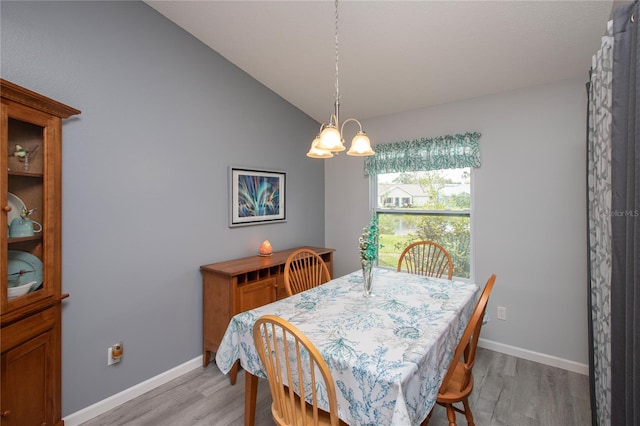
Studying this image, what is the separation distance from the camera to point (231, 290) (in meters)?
2.36

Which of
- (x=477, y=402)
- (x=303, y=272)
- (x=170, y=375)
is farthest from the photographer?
(x=303, y=272)

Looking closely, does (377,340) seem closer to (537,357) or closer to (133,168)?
(133,168)

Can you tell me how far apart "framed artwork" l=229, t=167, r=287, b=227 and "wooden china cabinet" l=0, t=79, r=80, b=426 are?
133 centimetres

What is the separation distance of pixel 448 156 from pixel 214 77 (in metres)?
2.25

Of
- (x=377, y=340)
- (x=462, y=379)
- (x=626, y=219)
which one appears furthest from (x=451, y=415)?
(x=626, y=219)

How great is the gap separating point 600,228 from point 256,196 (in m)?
2.52

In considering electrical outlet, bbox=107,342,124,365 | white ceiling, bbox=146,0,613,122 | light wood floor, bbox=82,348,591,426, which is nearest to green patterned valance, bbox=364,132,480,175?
white ceiling, bbox=146,0,613,122

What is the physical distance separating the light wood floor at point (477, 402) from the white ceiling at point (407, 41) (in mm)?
2339

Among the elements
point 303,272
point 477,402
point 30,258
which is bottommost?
point 477,402

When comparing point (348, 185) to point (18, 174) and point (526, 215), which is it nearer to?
point (526, 215)

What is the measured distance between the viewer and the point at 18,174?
1467 mm

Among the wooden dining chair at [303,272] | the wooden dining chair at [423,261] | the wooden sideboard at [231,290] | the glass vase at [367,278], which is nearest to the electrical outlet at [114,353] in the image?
the wooden sideboard at [231,290]

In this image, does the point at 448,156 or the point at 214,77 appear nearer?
the point at 214,77

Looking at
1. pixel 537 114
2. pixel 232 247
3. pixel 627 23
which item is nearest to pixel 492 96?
pixel 537 114
